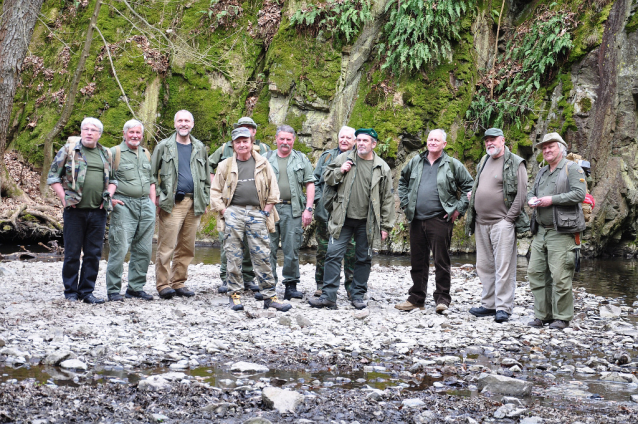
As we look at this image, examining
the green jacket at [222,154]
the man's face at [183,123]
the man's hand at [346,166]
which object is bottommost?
the man's hand at [346,166]

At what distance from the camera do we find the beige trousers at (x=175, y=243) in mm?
7219

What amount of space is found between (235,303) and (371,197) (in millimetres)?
2176

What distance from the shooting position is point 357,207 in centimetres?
692

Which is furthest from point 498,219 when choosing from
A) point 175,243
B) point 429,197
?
point 175,243

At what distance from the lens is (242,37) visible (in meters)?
20.3

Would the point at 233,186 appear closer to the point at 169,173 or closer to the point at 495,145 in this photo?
→ the point at 169,173

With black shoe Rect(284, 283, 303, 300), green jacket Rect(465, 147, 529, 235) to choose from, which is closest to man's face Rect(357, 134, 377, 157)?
green jacket Rect(465, 147, 529, 235)

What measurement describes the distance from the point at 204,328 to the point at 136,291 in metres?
2.01

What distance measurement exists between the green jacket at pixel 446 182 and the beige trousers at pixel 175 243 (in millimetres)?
2933

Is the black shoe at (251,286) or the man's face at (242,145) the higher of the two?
the man's face at (242,145)

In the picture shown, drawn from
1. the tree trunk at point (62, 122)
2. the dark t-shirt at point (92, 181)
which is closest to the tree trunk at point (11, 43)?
the dark t-shirt at point (92, 181)

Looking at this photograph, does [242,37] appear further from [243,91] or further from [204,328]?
[204,328]

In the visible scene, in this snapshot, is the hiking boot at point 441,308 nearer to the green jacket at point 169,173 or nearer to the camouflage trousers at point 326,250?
the camouflage trousers at point 326,250

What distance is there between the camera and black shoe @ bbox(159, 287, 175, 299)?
7.23 metres
